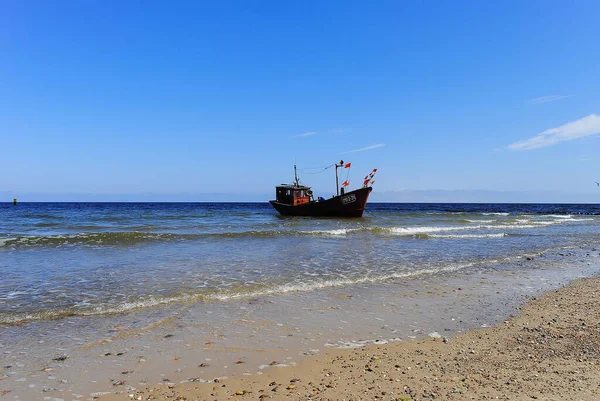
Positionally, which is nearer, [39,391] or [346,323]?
[39,391]

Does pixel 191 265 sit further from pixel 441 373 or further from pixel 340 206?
pixel 340 206

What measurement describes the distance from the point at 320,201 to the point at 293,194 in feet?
11.5

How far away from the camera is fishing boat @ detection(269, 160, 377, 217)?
36750 millimetres

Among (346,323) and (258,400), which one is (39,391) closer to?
(258,400)

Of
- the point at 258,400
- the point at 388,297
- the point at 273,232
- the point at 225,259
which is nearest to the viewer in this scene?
the point at 258,400

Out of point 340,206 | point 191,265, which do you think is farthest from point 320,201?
point 191,265

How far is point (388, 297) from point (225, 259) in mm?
6544

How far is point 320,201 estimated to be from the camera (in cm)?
3784

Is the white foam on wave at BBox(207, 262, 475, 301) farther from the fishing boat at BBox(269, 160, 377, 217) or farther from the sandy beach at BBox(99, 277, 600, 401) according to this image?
the fishing boat at BBox(269, 160, 377, 217)

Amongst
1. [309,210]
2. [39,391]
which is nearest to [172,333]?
[39,391]

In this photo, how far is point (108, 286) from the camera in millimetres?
9078

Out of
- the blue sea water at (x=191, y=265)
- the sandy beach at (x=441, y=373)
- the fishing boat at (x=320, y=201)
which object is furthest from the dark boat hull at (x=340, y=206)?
the sandy beach at (x=441, y=373)

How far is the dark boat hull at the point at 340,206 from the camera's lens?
36.7 metres

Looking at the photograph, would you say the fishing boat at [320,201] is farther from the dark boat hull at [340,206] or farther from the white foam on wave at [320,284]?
the white foam on wave at [320,284]
